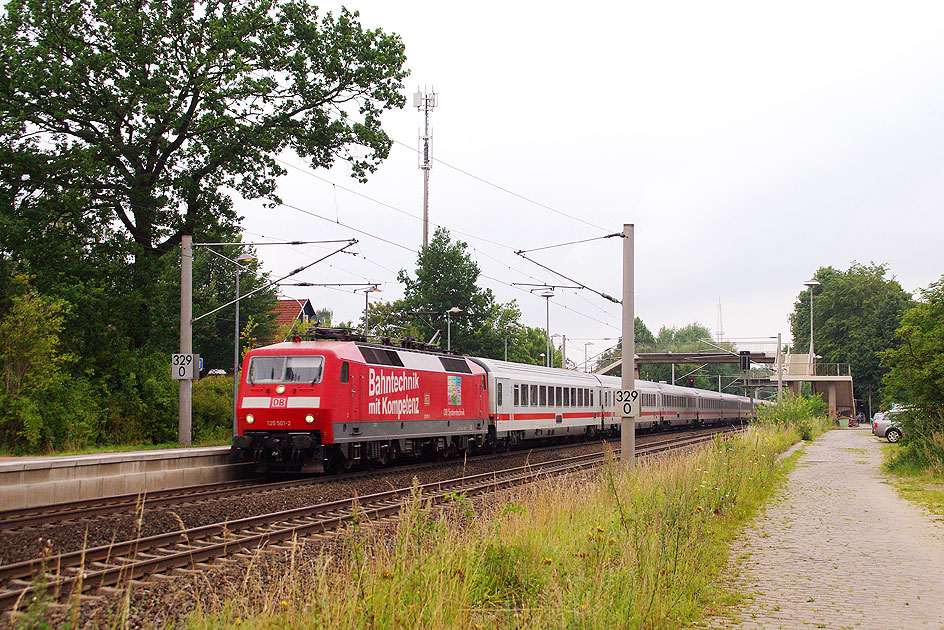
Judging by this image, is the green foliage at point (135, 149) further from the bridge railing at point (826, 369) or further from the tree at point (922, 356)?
the bridge railing at point (826, 369)

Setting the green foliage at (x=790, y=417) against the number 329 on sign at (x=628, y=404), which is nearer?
the number 329 on sign at (x=628, y=404)

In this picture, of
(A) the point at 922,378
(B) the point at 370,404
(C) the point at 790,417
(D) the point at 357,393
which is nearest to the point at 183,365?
(B) the point at 370,404

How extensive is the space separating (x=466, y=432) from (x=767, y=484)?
9525 millimetres

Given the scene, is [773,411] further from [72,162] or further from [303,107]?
[72,162]

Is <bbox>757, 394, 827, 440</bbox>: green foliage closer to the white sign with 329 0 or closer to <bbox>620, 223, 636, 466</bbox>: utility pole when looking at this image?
<bbox>620, 223, 636, 466</bbox>: utility pole

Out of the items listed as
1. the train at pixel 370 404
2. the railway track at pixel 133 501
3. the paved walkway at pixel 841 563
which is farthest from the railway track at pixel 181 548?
the paved walkway at pixel 841 563

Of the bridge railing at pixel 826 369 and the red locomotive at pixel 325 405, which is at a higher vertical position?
the bridge railing at pixel 826 369

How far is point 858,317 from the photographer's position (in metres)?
87.8

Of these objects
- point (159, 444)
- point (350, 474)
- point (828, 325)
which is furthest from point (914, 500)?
point (828, 325)

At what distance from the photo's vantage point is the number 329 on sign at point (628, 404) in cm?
1705

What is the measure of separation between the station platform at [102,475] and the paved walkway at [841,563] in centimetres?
1143

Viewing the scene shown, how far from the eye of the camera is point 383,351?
20.5 meters

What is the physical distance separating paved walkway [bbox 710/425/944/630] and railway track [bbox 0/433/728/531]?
7103mm

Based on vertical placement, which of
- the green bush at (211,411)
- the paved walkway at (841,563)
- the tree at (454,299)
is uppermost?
the tree at (454,299)
